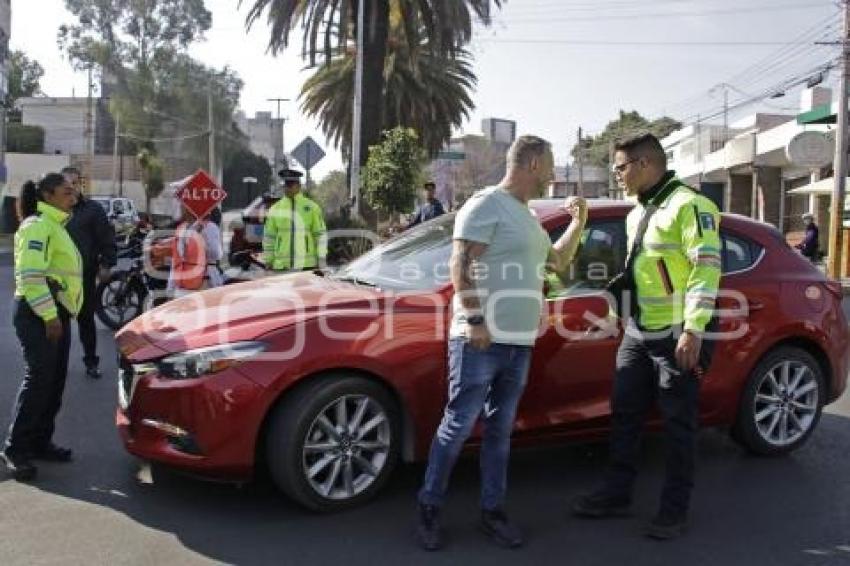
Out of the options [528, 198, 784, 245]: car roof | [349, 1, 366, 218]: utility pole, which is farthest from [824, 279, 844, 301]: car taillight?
[349, 1, 366, 218]: utility pole

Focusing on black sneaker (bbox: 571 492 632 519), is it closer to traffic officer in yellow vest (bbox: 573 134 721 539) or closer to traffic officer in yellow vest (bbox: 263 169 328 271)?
traffic officer in yellow vest (bbox: 573 134 721 539)

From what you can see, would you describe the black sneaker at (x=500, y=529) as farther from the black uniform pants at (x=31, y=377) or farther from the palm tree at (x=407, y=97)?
the palm tree at (x=407, y=97)

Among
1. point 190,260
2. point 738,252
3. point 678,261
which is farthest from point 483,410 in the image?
point 190,260

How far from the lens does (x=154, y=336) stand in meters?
4.92

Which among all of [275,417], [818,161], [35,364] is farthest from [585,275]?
[818,161]

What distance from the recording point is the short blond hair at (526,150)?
427 centimetres

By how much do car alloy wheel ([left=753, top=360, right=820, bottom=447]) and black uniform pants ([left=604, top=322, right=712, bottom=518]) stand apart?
1.35 m

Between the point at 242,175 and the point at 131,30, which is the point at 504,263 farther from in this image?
the point at 242,175

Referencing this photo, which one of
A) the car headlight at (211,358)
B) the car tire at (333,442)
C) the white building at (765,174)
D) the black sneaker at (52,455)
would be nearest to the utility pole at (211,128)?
the white building at (765,174)

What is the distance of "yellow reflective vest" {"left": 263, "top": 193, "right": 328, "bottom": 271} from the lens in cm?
957

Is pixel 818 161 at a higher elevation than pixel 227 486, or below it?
higher

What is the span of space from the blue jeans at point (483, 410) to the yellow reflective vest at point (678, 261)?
2.32 ft

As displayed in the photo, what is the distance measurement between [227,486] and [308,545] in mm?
907

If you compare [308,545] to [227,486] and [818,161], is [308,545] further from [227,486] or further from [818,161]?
[818,161]
